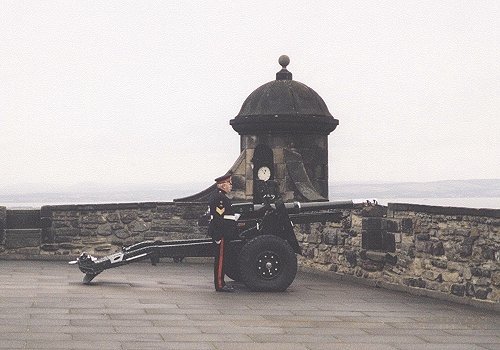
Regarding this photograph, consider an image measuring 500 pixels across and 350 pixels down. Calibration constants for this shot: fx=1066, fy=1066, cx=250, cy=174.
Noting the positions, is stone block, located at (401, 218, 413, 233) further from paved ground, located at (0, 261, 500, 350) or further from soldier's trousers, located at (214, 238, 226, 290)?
soldier's trousers, located at (214, 238, 226, 290)

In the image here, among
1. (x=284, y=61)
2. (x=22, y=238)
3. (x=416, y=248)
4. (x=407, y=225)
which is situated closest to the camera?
(x=416, y=248)

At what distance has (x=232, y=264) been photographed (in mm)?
12266

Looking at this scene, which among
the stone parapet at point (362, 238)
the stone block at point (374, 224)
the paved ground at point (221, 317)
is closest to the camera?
the paved ground at point (221, 317)

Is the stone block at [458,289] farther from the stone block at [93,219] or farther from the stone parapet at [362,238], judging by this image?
the stone block at [93,219]

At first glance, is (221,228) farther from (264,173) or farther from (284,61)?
(284,61)

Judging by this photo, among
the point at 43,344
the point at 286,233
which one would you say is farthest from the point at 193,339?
the point at 286,233

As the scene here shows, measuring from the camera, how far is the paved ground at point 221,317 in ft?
26.1

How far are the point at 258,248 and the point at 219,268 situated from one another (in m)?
0.48

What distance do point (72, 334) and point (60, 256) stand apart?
326 inches

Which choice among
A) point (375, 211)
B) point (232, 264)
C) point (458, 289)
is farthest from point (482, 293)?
point (232, 264)

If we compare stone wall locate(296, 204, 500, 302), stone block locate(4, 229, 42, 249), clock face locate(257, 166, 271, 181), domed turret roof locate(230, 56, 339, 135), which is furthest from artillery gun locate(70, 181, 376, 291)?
domed turret roof locate(230, 56, 339, 135)

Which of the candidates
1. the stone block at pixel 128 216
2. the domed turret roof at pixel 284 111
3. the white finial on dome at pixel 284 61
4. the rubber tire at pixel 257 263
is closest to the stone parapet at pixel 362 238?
the stone block at pixel 128 216

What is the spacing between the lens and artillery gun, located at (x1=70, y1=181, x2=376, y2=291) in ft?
38.7

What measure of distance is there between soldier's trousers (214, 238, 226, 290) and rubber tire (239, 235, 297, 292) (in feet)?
0.70
